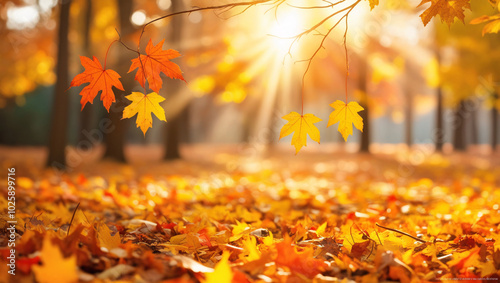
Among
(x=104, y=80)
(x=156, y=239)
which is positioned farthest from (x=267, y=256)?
(x=104, y=80)

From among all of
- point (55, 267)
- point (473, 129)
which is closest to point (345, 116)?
point (55, 267)

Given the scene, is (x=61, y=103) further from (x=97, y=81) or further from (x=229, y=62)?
(x=97, y=81)

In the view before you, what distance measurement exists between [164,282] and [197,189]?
3246 millimetres

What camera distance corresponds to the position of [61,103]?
6.77m

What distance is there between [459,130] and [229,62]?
11.9m

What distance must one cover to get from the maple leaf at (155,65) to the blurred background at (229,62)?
29.1 inches

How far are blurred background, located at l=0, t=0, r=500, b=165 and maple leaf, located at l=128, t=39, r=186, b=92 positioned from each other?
74 cm

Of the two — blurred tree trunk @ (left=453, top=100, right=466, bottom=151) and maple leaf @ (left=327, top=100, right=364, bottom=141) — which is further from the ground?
maple leaf @ (left=327, top=100, right=364, bottom=141)

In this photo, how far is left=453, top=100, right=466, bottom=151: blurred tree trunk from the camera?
15926 millimetres

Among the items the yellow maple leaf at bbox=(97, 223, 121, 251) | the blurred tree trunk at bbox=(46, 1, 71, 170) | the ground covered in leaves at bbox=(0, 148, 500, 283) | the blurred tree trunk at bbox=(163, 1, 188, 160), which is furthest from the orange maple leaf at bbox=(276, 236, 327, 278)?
the blurred tree trunk at bbox=(163, 1, 188, 160)

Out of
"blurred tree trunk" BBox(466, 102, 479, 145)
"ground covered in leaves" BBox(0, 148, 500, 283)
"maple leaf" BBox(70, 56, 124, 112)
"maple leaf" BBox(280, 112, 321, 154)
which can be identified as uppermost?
"maple leaf" BBox(70, 56, 124, 112)

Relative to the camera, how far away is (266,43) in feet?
33.9

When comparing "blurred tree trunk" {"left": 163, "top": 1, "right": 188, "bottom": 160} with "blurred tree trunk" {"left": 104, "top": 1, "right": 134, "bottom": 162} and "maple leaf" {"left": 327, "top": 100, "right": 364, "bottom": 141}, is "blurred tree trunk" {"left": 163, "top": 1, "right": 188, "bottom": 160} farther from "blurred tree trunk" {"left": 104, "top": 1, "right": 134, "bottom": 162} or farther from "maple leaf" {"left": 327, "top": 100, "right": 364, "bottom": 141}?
"maple leaf" {"left": 327, "top": 100, "right": 364, "bottom": 141}

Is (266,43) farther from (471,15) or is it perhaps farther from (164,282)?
(164,282)
